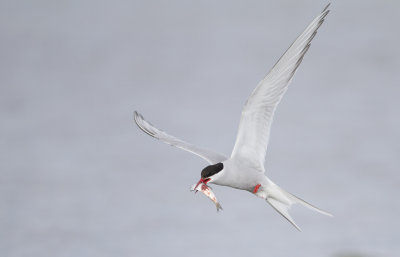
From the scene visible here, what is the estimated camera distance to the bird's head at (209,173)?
348 centimetres

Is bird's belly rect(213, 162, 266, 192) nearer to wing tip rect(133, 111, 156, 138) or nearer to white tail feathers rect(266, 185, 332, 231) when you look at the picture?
white tail feathers rect(266, 185, 332, 231)

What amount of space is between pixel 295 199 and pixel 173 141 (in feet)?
3.07

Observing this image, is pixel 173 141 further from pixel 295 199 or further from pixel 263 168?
pixel 295 199

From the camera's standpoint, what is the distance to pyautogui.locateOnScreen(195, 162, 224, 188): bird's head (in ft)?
11.4

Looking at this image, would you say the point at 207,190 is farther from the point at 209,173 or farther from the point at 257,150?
the point at 257,150

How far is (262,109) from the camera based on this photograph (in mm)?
3756

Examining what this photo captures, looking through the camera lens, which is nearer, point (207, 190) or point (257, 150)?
point (207, 190)

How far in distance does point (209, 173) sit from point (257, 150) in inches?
18.8

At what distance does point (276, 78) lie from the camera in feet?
12.0

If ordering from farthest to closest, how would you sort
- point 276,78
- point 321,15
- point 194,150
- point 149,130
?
1. point 149,130
2. point 194,150
3. point 276,78
4. point 321,15

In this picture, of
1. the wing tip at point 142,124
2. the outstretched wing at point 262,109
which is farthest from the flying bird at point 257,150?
the wing tip at point 142,124

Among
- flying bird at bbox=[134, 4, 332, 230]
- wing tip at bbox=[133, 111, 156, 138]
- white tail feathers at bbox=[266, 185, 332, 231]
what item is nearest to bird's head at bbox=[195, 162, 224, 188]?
flying bird at bbox=[134, 4, 332, 230]

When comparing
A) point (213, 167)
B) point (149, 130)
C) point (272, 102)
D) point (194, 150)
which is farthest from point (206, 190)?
point (149, 130)

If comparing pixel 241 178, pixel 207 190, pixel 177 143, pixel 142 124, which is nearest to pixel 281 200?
pixel 241 178
